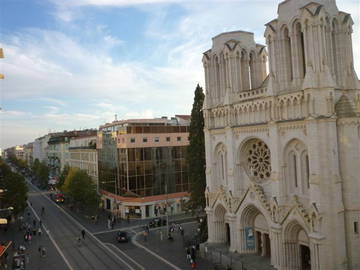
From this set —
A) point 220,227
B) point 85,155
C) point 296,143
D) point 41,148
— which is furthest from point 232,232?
point 41,148

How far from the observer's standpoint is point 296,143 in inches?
1038

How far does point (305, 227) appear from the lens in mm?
24719

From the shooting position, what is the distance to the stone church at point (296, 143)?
2397cm

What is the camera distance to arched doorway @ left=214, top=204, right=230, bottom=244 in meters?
34.3

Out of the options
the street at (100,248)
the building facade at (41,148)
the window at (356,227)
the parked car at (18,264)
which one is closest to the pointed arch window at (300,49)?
the window at (356,227)

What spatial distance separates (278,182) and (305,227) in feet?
13.0

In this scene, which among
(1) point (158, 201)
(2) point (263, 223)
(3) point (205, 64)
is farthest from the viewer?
(1) point (158, 201)

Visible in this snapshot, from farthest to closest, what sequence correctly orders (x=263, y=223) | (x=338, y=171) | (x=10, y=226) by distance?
1. (x=10, y=226)
2. (x=263, y=223)
3. (x=338, y=171)

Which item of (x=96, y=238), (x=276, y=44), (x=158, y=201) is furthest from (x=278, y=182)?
(x=158, y=201)

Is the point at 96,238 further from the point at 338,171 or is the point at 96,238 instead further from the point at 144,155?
the point at 338,171

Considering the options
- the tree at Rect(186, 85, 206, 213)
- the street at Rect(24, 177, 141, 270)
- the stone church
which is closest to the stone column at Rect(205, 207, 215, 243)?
the stone church

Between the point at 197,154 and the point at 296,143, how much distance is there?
15.6 meters

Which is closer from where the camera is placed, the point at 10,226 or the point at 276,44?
the point at 276,44

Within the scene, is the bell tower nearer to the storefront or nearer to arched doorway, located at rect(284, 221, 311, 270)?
arched doorway, located at rect(284, 221, 311, 270)
